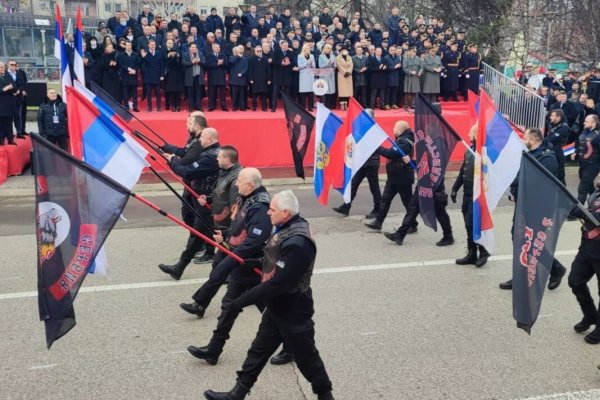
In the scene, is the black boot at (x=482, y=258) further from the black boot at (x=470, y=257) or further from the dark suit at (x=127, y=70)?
the dark suit at (x=127, y=70)

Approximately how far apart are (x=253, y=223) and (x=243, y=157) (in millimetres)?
9906

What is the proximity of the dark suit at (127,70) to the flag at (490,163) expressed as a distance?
10432mm

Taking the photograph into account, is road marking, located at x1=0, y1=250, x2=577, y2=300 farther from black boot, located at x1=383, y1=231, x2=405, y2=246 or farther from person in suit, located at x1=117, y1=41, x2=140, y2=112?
person in suit, located at x1=117, y1=41, x2=140, y2=112

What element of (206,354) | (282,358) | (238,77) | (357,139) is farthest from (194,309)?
(238,77)

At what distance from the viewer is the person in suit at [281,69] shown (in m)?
16.6

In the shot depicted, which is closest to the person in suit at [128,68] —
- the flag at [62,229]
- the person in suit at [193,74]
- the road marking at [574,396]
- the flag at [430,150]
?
the person in suit at [193,74]

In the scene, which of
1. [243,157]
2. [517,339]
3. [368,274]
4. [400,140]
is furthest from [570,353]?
[243,157]

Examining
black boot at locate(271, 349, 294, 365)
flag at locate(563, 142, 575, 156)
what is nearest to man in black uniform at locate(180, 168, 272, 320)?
black boot at locate(271, 349, 294, 365)

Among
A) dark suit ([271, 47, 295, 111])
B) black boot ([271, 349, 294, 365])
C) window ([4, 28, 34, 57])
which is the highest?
window ([4, 28, 34, 57])

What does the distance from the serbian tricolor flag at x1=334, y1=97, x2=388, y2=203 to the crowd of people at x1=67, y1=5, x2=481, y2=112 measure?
720cm

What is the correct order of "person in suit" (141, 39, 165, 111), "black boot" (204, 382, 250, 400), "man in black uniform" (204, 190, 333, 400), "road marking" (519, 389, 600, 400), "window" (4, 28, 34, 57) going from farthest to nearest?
"window" (4, 28, 34, 57) → "person in suit" (141, 39, 165, 111) → "road marking" (519, 389, 600, 400) → "black boot" (204, 382, 250, 400) → "man in black uniform" (204, 190, 333, 400)

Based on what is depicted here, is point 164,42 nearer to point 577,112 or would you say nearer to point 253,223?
point 577,112

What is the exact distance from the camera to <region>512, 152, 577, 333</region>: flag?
17.0ft

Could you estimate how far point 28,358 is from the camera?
5.46 meters
